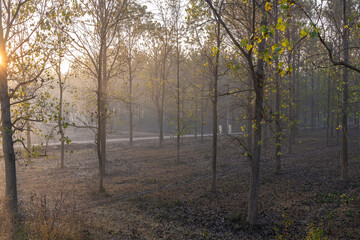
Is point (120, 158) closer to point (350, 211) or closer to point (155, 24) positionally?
point (155, 24)

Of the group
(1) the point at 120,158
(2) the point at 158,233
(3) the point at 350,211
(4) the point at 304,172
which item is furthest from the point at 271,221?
(1) the point at 120,158

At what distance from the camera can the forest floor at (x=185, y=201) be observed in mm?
7875

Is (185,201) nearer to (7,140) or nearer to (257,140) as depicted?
(257,140)

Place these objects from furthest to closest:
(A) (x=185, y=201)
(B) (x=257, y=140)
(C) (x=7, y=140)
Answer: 1. (A) (x=185, y=201)
2. (C) (x=7, y=140)
3. (B) (x=257, y=140)

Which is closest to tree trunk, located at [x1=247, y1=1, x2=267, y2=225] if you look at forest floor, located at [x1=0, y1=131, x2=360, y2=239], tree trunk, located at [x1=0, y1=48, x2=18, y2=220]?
forest floor, located at [x1=0, y1=131, x2=360, y2=239]

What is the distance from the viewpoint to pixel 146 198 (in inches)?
473

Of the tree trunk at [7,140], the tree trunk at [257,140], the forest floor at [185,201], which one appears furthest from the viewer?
the tree trunk at [7,140]

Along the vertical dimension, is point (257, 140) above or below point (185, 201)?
above

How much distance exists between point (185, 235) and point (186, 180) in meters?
7.39

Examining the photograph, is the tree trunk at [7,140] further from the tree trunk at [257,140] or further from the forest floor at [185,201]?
the tree trunk at [257,140]

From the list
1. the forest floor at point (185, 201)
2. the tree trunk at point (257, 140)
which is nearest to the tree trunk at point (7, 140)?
the forest floor at point (185, 201)

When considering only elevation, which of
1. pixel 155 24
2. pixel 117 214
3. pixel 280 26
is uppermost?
pixel 155 24

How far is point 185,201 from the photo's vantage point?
11.4 meters

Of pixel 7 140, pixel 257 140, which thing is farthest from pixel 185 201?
pixel 7 140
